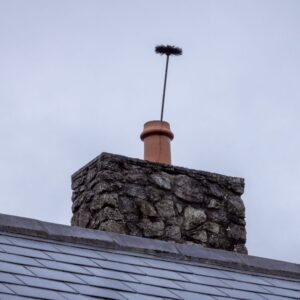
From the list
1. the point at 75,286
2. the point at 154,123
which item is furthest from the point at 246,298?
the point at 154,123

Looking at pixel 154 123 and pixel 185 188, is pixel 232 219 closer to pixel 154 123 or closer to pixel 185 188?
pixel 185 188

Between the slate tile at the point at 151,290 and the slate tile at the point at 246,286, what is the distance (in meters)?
0.65

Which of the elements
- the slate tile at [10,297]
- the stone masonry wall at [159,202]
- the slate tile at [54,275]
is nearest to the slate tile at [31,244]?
the slate tile at [54,275]

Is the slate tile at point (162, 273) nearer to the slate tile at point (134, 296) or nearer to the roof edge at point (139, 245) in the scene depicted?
the roof edge at point (139, 245)

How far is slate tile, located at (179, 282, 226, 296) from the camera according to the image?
5.62m

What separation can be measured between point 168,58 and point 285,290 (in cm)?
376

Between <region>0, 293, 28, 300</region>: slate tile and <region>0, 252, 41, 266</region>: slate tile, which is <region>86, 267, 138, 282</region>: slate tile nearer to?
<region>0, 252, 41, 266</region>: slate tile

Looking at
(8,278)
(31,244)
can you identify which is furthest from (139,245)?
(8,278)

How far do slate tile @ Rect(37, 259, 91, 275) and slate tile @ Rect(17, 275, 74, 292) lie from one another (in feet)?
0.89

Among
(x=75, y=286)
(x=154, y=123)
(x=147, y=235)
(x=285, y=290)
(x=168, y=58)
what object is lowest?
(x=75, y=286)

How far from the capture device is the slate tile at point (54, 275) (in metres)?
5.17

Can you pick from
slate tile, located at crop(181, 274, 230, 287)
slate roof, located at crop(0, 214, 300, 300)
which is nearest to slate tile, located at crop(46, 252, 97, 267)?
slate roof, located at crop(0, 214, 300, 300)

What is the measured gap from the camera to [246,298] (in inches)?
226

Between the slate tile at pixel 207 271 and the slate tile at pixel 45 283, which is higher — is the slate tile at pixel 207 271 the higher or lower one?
the higher one
